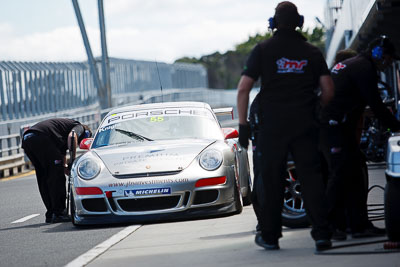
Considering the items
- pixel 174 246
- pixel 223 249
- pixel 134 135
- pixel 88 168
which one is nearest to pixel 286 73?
pixel 223 249

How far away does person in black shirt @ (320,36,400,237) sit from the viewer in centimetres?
761

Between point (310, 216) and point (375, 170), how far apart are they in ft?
30.3

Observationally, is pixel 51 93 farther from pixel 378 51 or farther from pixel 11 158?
pixel 378 51

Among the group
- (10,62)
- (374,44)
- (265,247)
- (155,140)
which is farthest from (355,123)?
(10,62)

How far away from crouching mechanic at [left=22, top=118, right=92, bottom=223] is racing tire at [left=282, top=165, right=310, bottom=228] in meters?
3.09

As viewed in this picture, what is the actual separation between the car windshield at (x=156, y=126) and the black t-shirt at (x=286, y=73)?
150 inches

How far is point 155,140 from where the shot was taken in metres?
11.1

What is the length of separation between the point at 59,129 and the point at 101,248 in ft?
10.9

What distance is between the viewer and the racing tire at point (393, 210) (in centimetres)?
686

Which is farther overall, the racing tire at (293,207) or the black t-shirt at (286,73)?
the racing tire at (293,207)

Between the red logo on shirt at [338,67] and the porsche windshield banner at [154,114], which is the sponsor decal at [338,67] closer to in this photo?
the red logo on shirt at [338,67]

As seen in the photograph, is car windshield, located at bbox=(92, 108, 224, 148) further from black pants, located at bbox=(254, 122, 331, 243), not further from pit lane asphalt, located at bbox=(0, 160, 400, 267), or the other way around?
black pants, located at bbox=(254, 122, 331, 243)

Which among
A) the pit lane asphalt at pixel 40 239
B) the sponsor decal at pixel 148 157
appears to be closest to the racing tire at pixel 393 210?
the pit lane asphalt at pixel 40 239

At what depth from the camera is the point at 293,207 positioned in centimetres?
884
